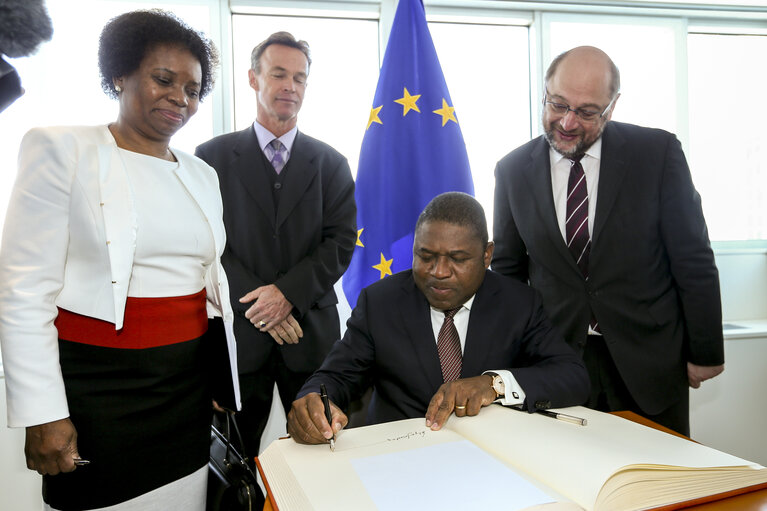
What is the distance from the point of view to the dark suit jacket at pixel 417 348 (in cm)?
153

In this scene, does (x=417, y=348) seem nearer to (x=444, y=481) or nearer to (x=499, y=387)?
(x=499, y=387)

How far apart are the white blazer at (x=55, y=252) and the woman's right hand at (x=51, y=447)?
3 cm

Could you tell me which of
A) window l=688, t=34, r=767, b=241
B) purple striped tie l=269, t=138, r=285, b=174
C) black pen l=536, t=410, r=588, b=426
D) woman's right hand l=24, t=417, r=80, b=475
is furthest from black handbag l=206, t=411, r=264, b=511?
window l=688, t=34, r=767, b=241

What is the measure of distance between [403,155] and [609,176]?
4.39 ft

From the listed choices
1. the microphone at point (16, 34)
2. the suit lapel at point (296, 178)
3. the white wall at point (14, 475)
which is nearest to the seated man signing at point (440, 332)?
the suit lapel at point (296, 178)

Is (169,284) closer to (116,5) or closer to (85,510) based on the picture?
(85,510)

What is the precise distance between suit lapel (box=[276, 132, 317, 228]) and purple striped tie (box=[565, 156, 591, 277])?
3.37ft

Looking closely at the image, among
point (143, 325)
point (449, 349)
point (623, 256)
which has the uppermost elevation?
point (623, 256)

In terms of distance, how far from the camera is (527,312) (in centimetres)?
166

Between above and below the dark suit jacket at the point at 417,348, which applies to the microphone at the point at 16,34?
above

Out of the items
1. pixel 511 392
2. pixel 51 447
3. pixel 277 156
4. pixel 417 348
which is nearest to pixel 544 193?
pixel 417 348

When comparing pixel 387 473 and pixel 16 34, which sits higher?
pixel 16 34

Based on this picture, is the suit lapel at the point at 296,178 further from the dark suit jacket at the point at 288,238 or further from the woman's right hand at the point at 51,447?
the woman's right hand at the point at 51,447

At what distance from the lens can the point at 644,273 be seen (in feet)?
5.99
